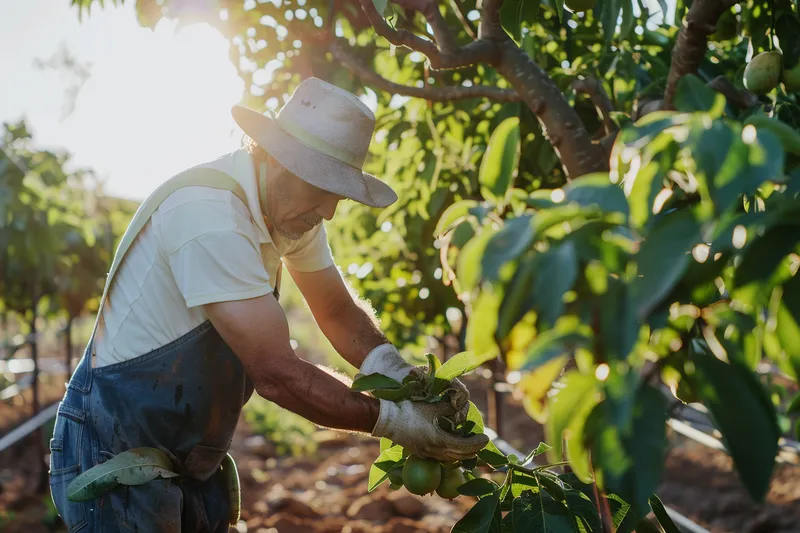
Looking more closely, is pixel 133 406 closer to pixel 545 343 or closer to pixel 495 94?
pixel 495 94

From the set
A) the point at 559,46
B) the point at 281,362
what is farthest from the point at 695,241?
the point at 559,46

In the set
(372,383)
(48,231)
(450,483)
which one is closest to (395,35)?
(372,383)

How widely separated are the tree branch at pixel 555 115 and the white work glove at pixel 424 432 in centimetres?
75

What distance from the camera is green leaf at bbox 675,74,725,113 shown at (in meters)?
1.01

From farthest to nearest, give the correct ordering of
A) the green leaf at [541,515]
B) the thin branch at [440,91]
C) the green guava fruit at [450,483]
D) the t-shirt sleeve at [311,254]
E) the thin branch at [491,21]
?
1. the t-shirt sleeve at [311,254]
2. the thin branch at [440,91]
3. the thin branch at [491,21]
4. the green guava fruit at [450,483]
5. the green leaf at [541,515]

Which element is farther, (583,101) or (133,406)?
(583,101)

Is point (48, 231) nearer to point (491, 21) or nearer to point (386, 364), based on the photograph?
point (386, 364)

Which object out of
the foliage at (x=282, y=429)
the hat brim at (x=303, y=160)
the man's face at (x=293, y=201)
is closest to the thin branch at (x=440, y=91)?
the hat brim at (x=303, y=160)

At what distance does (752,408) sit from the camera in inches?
31.9

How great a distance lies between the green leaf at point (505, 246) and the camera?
787 millimetres

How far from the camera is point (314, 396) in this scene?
1.98 metres

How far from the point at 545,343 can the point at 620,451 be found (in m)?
0.14

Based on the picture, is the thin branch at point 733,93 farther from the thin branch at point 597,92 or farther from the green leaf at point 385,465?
the green leaf at point 385,465

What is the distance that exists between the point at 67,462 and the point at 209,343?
52 cm
